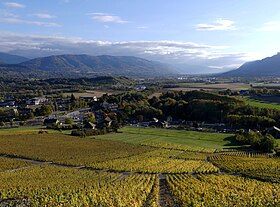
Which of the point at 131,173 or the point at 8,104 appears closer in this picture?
the point at 131,173

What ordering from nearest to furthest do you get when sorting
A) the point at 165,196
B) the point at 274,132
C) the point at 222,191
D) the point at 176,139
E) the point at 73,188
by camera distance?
the point at 165,196
the point at 222,191
the point at 73,188
the point at 176,139
the point at 274,132

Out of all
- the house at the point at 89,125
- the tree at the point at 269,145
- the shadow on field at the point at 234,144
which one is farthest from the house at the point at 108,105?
the tree at the point at 269,145

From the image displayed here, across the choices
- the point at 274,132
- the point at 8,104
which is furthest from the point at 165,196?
the point at 8,104

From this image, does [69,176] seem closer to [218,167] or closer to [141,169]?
[141,169]

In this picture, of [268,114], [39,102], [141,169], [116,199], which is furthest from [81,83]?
[116,199]

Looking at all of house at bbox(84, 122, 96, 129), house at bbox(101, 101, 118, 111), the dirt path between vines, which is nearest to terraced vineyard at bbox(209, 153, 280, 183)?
the dirt path between vines

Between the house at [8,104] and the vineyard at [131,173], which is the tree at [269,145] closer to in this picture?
the vineyard at [131,173]

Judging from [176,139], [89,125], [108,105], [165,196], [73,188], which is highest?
[108,105]

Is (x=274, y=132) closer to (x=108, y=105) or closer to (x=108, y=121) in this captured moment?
(x=108, y=121)

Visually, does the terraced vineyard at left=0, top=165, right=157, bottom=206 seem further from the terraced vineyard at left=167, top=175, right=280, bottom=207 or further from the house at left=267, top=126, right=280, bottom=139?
the house at left=267, top=126, right=280, bottom=139
